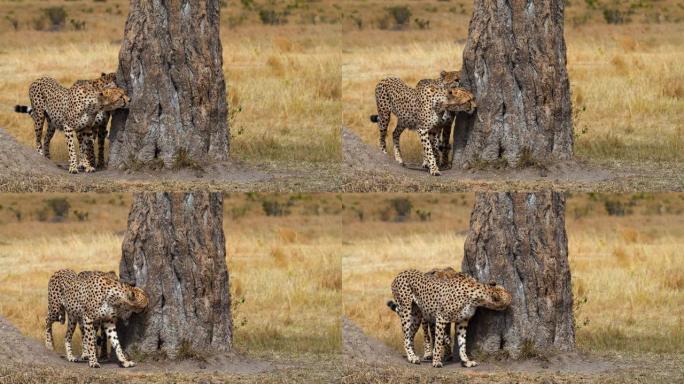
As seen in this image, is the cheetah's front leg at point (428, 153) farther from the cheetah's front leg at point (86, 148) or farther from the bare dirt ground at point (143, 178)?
the cheetah's front leg at point (86, 148)

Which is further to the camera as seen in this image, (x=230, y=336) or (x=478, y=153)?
(x=478, y=153)

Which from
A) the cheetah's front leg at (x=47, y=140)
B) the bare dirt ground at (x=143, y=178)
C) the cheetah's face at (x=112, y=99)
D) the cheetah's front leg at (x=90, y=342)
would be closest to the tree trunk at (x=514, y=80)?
the bare dirt ground at (x=143, y=178)

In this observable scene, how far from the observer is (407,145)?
674 inches

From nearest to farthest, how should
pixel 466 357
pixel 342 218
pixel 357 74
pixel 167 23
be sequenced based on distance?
pixel 466 357
pixel 167 23
pixel 357 74
pixel 342 218

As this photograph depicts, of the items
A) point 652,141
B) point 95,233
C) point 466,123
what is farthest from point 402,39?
point 466,123

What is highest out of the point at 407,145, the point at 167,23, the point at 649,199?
the point at 167,23

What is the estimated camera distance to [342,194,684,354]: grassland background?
15.8 metres

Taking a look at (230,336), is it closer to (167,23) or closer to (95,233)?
(167,23)

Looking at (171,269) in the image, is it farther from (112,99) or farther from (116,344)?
(112,99)

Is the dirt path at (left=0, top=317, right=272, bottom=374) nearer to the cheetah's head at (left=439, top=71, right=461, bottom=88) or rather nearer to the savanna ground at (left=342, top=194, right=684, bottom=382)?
the savanna ground at (left=342, top=194, right=684, bottom=382)

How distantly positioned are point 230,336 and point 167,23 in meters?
3.15

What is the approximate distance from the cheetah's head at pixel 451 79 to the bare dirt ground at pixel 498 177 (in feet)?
2.82

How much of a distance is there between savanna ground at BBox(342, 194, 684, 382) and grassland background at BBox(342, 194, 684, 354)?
0.06 ft

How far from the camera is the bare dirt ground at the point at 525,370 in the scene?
13.0 metres
